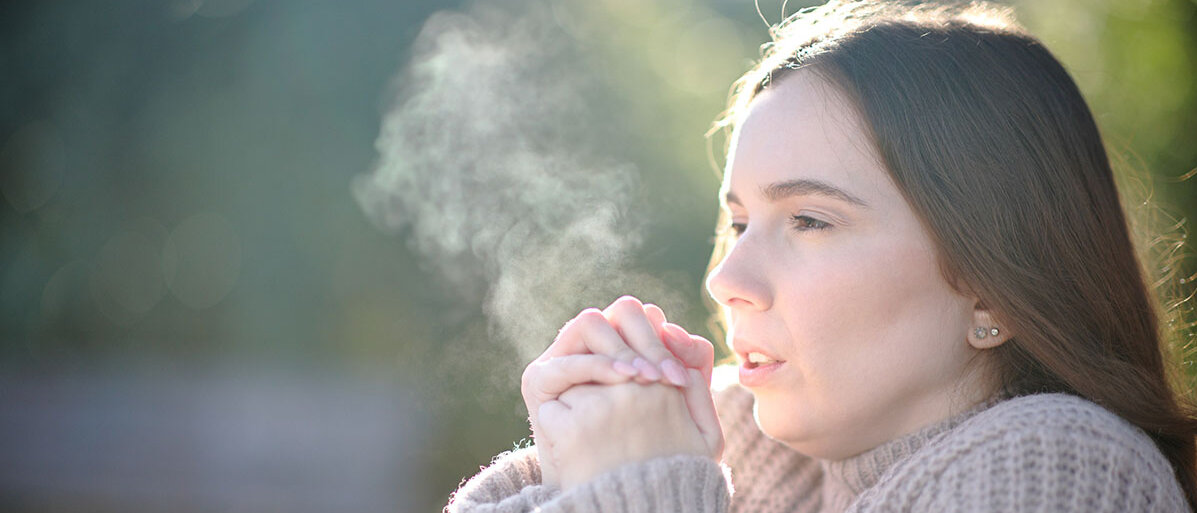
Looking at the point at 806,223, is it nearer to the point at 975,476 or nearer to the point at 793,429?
the point at 793,429

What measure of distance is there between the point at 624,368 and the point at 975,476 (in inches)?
23.2

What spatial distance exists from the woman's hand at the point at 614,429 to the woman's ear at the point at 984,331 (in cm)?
51

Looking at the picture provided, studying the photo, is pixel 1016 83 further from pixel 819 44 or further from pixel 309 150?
pixel 309 150

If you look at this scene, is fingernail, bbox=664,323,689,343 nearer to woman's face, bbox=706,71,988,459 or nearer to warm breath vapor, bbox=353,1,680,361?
woman's face, bbox=706,71,988,459

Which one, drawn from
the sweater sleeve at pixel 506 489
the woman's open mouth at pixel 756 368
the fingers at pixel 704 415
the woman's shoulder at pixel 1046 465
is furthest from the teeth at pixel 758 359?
the sweater sleeve at pixel 506 489

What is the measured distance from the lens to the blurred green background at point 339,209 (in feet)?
12.8

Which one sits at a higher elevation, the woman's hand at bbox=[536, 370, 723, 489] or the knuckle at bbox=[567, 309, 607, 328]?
the knuckle at bbox=[567, 309, 607, 328]

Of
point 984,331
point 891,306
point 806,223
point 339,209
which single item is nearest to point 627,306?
point 806,223

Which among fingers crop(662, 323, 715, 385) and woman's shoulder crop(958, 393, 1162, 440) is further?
fingers crop(662, 323, 715, 385)

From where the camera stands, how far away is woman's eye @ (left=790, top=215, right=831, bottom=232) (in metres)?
1.60

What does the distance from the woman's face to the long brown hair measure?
58mm

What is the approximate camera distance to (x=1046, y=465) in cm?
133

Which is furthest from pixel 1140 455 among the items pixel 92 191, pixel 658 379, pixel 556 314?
pixel 92 191

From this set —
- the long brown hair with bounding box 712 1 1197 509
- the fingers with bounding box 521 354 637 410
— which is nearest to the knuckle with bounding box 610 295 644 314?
the fingers with bounding box 521 354 637 410
